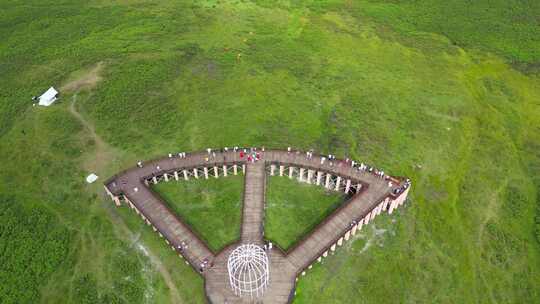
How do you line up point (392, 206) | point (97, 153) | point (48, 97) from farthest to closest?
point (48, 97)
point (97, 153)
point (392, 206)

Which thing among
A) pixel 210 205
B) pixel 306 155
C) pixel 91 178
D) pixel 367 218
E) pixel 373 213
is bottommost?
pixel 91 178

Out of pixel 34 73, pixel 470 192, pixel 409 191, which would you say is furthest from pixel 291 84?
pixel 34 73

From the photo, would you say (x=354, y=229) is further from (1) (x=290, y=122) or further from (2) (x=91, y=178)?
(2) (x=91, y=178)

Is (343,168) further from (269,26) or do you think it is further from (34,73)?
(34,73)

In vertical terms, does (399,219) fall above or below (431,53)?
below

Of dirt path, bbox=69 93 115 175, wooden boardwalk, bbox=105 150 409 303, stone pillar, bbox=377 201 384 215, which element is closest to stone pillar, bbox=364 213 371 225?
wooden boardwalk, bbox=105 150 409 303

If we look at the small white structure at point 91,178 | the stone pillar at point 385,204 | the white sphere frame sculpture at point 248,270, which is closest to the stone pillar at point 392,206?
the stone pillar at point 385,204

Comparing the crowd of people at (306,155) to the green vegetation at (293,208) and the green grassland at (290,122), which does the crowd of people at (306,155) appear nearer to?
the green vegetation at (293,208)

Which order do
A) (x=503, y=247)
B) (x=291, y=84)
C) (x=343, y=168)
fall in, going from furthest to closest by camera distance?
(x=291, y=84) → (x=343, y=168) → (x=503, y=247)

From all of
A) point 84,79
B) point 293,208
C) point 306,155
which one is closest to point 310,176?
point 306,155
